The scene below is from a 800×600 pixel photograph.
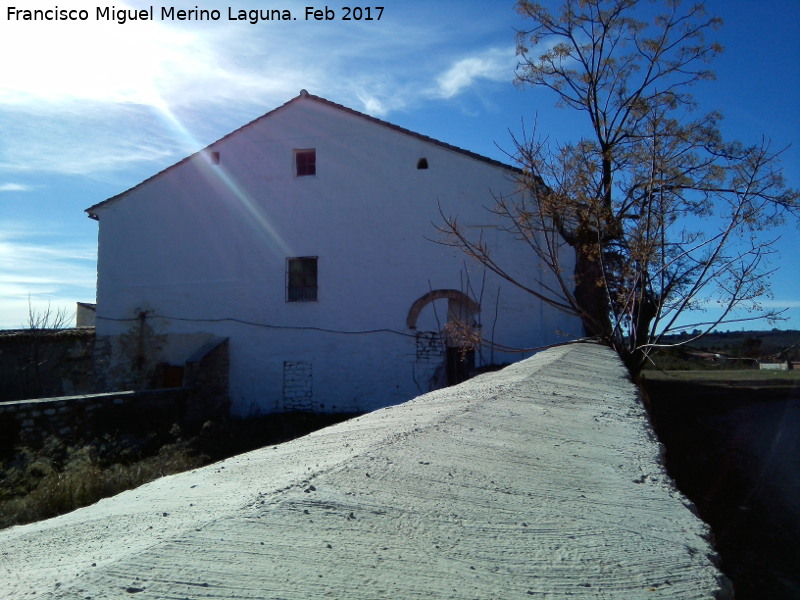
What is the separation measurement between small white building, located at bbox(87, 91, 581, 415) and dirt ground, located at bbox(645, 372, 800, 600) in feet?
13.2

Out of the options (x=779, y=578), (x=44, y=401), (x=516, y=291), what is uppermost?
(x=516, y=291)

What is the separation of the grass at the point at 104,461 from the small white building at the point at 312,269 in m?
1.83

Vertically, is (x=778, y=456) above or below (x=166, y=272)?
below

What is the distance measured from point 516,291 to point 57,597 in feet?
46.0

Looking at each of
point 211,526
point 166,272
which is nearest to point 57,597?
point 211,526

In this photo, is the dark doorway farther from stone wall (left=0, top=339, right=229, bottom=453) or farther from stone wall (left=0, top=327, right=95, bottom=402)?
stone wall (left=0, top=327, right=95, bottom=402)

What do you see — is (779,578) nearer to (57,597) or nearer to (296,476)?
(296,476)

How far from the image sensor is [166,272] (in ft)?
58.4

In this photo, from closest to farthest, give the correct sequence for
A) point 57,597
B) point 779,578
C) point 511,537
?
point 57,597
point 511,537
point 779,578

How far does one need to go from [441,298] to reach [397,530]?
537 inches

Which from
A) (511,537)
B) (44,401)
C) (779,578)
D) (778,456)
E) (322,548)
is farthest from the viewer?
(44,401)

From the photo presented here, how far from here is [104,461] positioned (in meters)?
9.70

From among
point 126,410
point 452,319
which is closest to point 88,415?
point 126,410

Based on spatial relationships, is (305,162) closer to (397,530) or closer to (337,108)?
(337,108)
